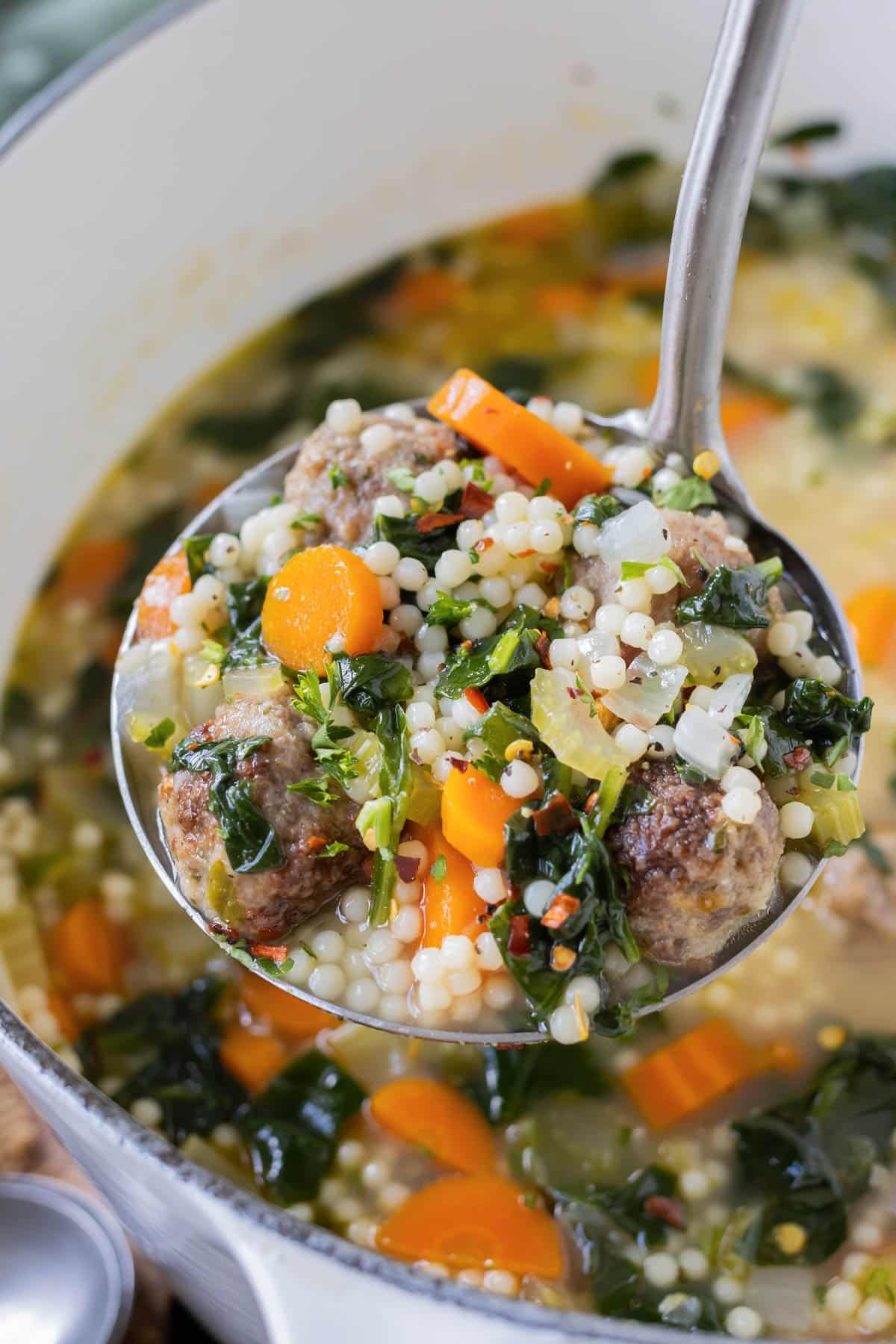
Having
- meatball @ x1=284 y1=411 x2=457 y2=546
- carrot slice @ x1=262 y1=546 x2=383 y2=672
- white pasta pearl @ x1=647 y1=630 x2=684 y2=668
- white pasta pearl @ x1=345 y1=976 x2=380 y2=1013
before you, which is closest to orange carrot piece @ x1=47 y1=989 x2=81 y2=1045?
white pasta pearl @ x1=345 y1=976 x2=380 y2=1013

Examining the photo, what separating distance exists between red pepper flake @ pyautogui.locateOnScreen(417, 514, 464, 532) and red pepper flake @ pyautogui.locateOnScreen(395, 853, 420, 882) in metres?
0.52

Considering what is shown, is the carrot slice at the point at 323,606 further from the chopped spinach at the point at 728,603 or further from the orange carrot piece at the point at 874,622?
the orange carrot piece at the point at 874,622

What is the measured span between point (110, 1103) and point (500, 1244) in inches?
39.6

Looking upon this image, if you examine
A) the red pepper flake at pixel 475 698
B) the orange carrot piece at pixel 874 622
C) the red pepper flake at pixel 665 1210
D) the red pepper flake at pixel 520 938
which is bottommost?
the red pepper flake at pixel 665 1210

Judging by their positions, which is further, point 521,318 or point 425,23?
point 521,318

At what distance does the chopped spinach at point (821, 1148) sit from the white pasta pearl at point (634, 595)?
3.91 feet

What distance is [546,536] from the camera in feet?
6.79

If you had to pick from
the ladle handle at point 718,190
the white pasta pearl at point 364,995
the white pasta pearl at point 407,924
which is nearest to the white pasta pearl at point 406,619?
the white pasta pearl at point 407,924

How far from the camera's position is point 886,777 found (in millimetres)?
3035

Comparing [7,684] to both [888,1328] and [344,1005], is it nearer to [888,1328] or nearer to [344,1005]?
[344,1005]

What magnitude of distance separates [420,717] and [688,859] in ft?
1.40

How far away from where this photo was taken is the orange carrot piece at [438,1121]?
2.61 meters

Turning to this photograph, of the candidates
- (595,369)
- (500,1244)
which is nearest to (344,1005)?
(500,1244)

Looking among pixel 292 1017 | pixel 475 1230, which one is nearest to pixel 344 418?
pixel 292 1017
